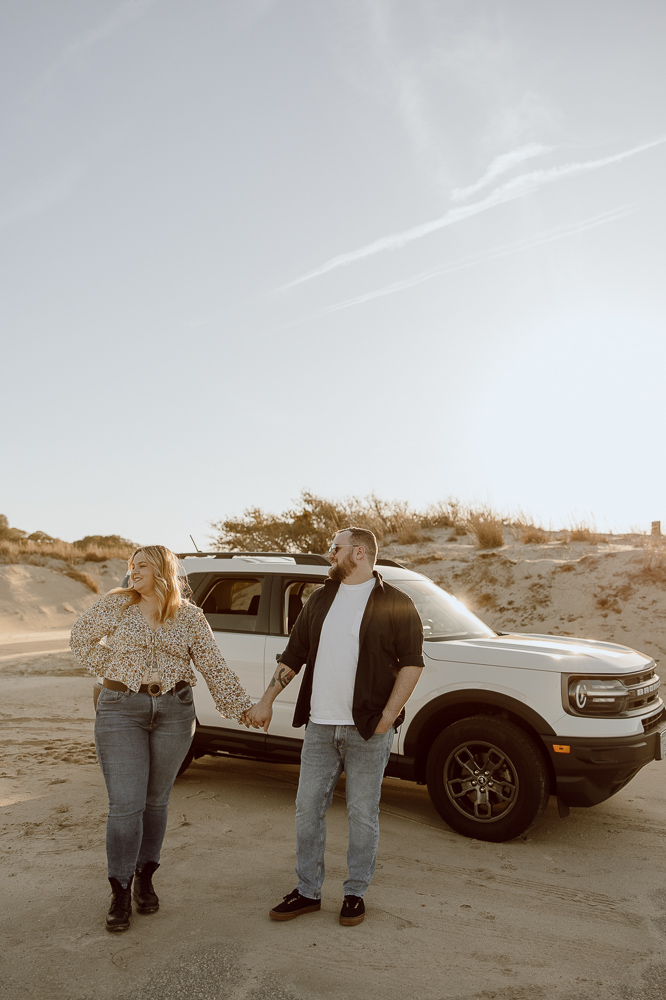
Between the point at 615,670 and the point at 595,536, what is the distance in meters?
15.0

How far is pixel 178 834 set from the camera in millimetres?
5473

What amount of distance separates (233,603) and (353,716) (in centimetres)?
300

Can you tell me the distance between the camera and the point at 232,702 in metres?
4.22

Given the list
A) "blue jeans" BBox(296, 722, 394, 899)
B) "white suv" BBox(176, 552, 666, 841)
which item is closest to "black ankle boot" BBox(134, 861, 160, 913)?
"blue jeans" BBox(296, 722, 394, 899)

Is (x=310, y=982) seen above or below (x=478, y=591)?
below

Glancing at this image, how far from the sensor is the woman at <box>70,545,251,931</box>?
3.90 m

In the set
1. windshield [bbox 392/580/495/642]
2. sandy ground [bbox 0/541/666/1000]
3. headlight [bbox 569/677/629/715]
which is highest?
windshield [bbox 392/580/495/642]

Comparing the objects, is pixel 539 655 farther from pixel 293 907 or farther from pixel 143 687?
pixel 143 687

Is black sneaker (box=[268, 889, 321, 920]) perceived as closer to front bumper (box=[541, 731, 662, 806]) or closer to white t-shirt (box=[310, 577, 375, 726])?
white t-shirt (box=[310, 577, 375, 726])

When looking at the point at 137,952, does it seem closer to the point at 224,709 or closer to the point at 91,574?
the point at 224,709

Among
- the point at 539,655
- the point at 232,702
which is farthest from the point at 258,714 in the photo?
the point at 539,655

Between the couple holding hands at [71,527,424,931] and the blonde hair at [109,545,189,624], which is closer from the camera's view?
the couple holding hands at [71,527,424,931]

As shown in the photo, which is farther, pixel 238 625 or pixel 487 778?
pixel 238 625

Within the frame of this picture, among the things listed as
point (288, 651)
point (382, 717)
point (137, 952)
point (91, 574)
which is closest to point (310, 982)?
point (137, 952)
